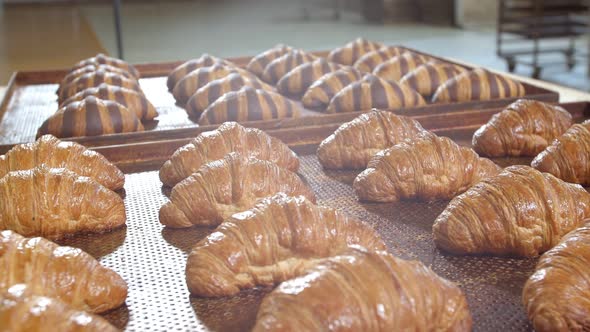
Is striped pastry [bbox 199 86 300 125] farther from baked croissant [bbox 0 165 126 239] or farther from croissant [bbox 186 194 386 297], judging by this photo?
croissant [bbox 186 194 386 297]

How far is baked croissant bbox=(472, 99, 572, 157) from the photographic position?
221cm

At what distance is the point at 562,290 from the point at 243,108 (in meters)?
1.70

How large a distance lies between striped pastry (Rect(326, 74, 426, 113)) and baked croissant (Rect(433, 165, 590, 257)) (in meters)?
1.33

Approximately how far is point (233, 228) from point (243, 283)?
0.11 m

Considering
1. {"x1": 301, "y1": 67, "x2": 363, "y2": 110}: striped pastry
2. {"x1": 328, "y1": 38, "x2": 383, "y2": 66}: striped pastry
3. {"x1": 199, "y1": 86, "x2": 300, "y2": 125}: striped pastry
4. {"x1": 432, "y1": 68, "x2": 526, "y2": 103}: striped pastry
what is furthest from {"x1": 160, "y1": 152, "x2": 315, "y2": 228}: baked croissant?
{"x1": 328, "y1": 38, "x2": 383, "y2": 66}: striped pastry

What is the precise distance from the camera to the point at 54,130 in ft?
8.20

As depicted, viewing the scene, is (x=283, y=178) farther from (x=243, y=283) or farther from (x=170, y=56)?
(x=170, y=56)

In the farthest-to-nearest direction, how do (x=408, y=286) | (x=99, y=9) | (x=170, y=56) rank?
(x=99, y=9)
(x=170, y=56)
(x=408, y=286)

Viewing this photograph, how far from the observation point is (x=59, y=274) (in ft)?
4.14

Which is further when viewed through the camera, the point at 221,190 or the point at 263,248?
the point at 221,190

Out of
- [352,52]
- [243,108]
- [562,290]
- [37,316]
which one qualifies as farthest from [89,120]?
[352,52]

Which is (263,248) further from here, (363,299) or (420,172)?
(420,172)

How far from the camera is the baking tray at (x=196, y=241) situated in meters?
1.29

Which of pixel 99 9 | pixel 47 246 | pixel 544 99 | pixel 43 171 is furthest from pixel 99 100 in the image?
pixel 99 9
